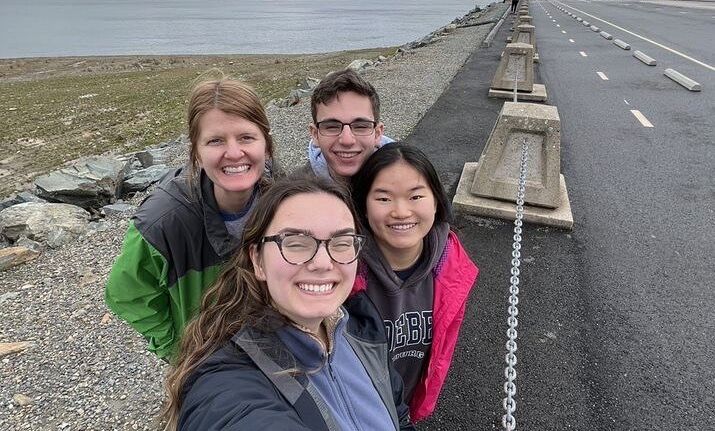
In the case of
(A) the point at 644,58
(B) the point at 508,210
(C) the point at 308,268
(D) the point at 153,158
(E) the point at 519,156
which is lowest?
(D) the point at 153,158

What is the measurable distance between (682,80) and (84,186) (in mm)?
13985

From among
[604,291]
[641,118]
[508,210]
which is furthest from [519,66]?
[604,291]

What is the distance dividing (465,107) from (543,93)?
78.4 inches

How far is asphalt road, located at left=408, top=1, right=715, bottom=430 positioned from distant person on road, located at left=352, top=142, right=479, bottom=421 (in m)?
0.86

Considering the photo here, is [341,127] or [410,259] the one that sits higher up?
[341,127]

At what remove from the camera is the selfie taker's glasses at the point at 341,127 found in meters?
2.46

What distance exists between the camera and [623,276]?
4273mm

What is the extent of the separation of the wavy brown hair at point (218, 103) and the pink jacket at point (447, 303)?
2.92ft

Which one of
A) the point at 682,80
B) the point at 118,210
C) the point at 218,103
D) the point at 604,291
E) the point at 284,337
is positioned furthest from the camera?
the point at 682,80

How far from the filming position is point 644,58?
51.1ft

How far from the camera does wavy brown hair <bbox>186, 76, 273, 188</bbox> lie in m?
1.99

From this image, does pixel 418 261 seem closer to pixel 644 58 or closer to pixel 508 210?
pixel 508 210

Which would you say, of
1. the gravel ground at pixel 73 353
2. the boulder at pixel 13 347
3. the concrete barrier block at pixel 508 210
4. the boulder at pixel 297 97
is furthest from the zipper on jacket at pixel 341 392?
the boulder at pixel 297 97

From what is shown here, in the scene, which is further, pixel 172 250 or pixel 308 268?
pixel 172 250
